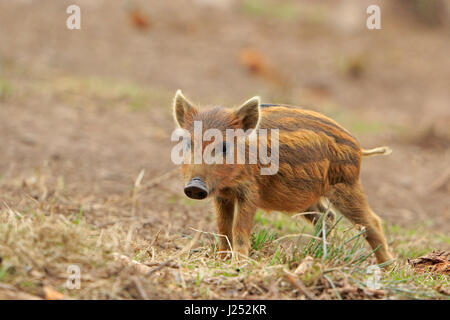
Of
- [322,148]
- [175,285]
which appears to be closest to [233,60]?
[322,148]

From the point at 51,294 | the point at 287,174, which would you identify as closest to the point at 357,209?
the point at 287,174

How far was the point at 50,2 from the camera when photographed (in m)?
14.5

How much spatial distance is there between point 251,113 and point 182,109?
0.60 metres

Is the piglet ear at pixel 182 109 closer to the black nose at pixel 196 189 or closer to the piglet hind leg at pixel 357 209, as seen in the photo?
the black nose at pixel 196 189

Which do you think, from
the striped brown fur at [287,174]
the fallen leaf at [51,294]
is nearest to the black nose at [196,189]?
the striped brown fur at [287,174]

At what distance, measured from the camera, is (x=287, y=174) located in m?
4.68

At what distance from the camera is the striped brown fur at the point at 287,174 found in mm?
4379

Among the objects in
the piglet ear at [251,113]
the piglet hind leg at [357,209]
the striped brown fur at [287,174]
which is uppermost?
the piglet ear at [251,113]

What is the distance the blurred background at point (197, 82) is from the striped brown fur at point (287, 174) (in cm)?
159

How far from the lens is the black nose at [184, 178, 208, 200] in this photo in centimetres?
406

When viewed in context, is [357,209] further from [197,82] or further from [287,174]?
[197,82]

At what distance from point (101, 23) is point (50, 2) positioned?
142cm

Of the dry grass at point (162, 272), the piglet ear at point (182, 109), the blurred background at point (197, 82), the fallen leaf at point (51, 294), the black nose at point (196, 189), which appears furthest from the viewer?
the blurred background at point (197, 82)

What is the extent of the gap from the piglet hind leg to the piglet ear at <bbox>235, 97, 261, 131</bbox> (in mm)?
1101
